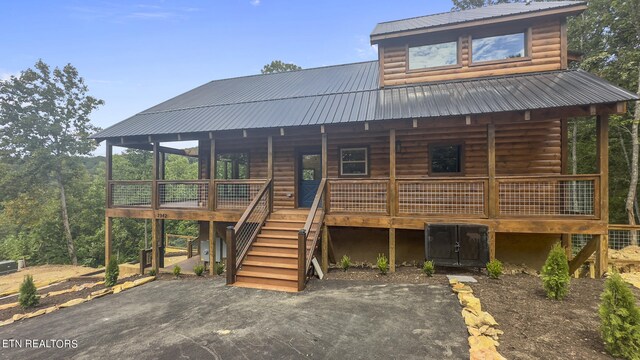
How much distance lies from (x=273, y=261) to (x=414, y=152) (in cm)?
555

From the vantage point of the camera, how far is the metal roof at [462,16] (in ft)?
26.7

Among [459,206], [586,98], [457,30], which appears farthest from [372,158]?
[586,98]

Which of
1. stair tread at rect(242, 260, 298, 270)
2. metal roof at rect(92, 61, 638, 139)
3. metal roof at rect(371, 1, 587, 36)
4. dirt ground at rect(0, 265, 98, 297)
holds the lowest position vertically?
dirt ground at rect(0, 265, 98, 297)

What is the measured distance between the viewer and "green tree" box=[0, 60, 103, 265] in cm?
2144

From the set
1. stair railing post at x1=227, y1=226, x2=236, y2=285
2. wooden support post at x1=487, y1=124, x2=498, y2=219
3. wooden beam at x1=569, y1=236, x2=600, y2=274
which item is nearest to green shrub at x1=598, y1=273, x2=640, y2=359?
wooden support post at x1=487, y1=124, x2=498, y2=219

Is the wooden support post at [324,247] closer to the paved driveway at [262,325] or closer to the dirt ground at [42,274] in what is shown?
the paved driveway at [262,325]

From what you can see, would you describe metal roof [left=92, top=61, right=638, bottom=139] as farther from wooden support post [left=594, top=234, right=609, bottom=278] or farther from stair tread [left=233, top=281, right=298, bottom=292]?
stair tread [left=233, top=281, right=298, bottom=292]

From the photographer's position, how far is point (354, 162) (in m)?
9.50

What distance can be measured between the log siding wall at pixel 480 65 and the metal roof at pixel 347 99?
1.02 ft

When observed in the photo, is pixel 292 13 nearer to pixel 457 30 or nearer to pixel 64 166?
pixel 457 30

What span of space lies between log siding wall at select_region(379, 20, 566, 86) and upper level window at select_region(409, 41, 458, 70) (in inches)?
7.9

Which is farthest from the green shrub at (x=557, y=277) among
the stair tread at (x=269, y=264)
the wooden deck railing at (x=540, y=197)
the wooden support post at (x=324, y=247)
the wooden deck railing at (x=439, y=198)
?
the stair tread at (x=269, y=264)

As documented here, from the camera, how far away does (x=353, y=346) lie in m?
3.81

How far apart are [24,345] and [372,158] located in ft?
29.2
